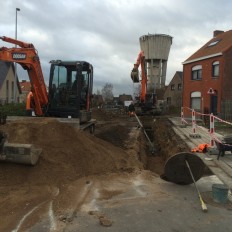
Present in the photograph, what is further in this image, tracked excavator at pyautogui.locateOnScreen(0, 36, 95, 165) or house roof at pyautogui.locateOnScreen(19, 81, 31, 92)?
house roof at pyautogui.locateOnScreen(19, 81, 31, 92)

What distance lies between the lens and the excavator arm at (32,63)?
1246 centimetres

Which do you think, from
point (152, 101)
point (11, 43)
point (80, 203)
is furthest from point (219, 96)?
point (80, 203)

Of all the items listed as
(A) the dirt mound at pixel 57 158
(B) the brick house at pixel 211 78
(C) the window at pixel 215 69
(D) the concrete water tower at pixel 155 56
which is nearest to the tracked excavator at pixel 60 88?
(A) the dirt mound at pixel 57 158

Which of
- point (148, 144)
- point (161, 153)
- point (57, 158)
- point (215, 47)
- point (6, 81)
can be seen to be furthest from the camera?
point (6, 81)

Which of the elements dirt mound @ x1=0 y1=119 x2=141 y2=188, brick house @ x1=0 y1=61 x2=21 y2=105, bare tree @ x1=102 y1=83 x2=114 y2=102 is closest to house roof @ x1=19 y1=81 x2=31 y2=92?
bare tree @ x1=102 y1=83 x2=114 y2=102

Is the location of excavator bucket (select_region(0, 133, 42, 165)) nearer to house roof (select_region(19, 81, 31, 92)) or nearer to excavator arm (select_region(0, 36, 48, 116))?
excavator arm (select_region(0, 36, 48, 116))

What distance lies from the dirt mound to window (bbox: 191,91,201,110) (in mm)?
27390

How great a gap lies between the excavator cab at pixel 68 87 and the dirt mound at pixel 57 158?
3.05 meters

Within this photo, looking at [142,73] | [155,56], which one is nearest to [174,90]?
[155,56]

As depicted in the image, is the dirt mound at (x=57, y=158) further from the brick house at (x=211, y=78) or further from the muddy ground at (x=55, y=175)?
the brick house at (x=211, y=78)

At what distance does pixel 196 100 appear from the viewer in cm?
3759

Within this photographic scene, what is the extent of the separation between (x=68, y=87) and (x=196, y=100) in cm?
2568

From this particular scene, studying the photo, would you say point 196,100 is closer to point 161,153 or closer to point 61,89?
point 161,153

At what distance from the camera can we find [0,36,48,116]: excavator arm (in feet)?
40.9
